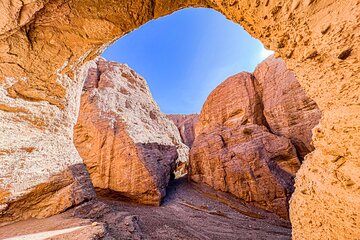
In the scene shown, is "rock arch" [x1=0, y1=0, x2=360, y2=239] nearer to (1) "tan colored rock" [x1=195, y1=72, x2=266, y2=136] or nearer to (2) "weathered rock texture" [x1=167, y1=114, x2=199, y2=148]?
(1) "tan colored rock" [x1=195, y1=72, x2=266, y2=136]

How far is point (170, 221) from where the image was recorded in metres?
7.51

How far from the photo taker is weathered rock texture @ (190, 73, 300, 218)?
1048 cm

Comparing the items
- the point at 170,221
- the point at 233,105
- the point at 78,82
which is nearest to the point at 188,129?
the point at 233,105

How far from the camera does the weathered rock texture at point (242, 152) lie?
10.5 m

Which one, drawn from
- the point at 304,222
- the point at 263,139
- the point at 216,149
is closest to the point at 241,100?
the point at 263,139

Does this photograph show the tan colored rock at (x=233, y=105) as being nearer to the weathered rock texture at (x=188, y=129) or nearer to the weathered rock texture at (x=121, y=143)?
the weathered rock texture at (x=121, y=143)

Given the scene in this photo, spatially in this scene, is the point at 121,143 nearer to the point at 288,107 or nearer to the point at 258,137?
the point at 258,137

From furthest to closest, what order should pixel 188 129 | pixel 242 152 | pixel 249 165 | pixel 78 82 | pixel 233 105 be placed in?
pixel 188 129, pixel 233 105, pixel 242 152, pixel 249 165, pixel 78 82

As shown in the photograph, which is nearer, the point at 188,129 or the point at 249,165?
the point at 249,165

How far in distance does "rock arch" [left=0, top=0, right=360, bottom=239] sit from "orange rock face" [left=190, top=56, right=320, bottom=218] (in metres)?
9.44

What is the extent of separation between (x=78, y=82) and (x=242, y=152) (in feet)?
38.4

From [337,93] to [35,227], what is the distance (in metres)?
6.12

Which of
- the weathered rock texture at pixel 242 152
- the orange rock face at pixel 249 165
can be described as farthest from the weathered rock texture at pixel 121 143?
the weathered rock texture at pixel 242 152

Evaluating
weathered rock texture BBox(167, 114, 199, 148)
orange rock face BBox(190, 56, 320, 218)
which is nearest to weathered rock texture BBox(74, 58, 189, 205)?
orange rock face BBox(190, 56, 320, 218)
